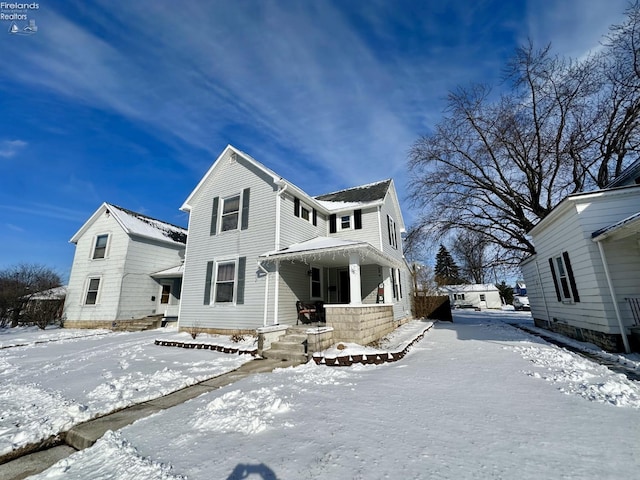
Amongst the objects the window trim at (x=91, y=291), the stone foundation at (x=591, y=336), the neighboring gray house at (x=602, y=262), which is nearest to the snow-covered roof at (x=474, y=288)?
the stone foundation at (x=591, y=336)

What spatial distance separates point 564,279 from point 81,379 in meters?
13.1

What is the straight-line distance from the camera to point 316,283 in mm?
11391

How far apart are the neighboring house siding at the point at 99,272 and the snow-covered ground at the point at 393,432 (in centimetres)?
1136

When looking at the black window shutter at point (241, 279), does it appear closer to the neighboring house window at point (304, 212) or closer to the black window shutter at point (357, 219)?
the neighboring house window at point (304, 212)

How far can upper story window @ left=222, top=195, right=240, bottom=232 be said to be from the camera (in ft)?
35.7

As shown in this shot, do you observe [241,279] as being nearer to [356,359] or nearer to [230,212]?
[230,212]

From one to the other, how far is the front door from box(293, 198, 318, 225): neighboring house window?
273cm

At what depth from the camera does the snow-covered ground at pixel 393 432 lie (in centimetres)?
222

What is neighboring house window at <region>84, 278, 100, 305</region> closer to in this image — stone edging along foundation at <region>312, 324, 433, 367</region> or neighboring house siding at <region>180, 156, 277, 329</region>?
neighboring house siding at <region>180, 156, 277, 329</region>

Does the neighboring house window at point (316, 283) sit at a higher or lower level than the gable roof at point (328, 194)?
lower

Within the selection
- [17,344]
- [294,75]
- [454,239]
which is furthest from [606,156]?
[17,344]

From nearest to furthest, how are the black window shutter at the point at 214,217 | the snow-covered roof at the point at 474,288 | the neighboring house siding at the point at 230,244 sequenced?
1. the neighboring house siding at the point at 230,244
2. the black window shutter at the point at 214,217
3. the snow-covered roof at the point at 474,288

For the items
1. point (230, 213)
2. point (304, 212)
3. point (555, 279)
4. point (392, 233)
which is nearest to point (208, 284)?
point (230, 213)

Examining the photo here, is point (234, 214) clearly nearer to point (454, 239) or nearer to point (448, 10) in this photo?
point (448, 10)
